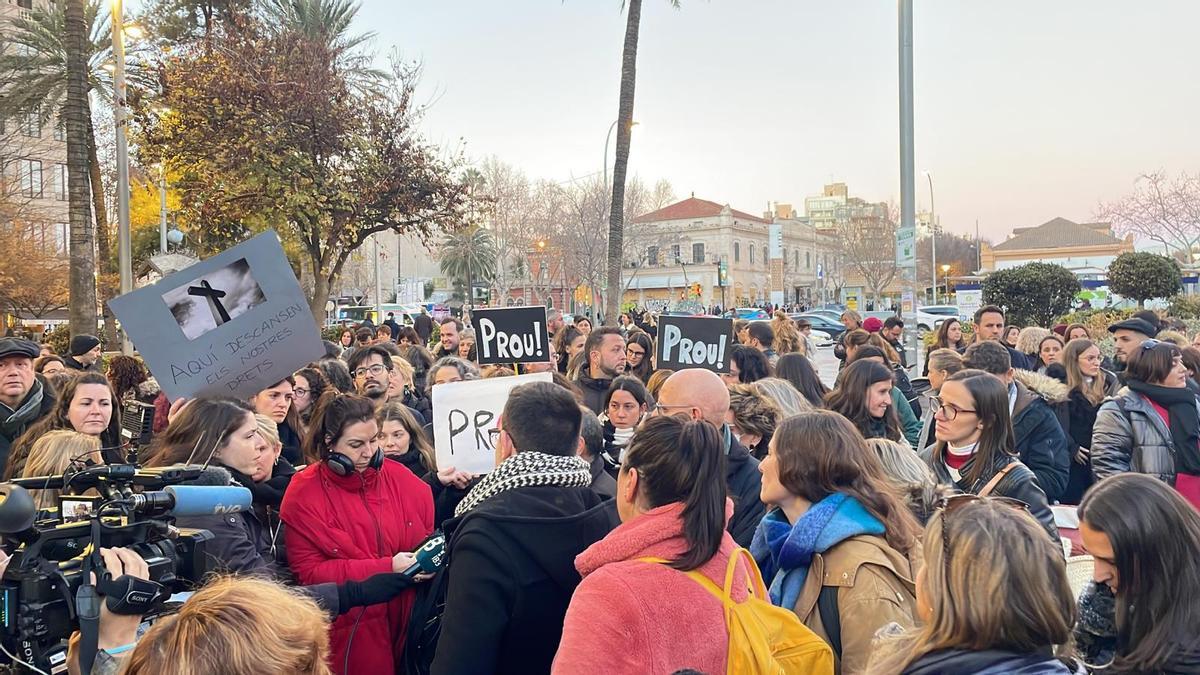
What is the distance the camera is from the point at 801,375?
7.14 m

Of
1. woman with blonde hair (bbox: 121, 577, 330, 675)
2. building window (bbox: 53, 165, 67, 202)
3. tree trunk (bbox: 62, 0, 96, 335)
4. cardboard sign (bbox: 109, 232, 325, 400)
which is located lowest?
woman with blonde hair (bbox: 121, 577, 330, 675)

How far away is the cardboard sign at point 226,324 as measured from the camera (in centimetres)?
464

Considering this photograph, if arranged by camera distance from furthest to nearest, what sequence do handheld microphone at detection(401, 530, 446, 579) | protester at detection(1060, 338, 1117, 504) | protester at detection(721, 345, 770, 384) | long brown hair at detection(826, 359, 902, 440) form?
protester at detection(721, 345, 770, 384), protester at detection(1060, 338, 1117, 504), long brown hair at detection(826, 359, 902, 440), handheld microphone at detection(401, 530, 446, 579)

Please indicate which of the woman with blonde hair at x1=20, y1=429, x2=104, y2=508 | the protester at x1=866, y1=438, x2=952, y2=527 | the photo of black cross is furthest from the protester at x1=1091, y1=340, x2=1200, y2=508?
the woman with blonde hair at x1=20, y1=429, x2=104, y2=508

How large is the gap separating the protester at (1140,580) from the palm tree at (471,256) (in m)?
50.9

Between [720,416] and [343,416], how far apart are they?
200 centimetres

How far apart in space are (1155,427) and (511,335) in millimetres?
5114

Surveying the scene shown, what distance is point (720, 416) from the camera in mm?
4785

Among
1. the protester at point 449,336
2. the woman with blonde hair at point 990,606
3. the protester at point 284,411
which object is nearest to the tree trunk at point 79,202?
the protester at point 449,336

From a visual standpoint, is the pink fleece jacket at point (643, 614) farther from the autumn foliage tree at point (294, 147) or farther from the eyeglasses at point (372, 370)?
the autumn foliage tree at point (294, 147)

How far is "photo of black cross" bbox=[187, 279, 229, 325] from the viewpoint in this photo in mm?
4766

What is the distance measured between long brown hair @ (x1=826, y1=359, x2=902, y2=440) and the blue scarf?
9.70ft

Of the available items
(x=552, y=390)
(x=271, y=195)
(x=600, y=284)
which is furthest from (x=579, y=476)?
(x=600, y=284)

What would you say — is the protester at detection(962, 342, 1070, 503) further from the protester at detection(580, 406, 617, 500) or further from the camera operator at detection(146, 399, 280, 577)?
the camera operator at detection(146, 399, 280, 577)
